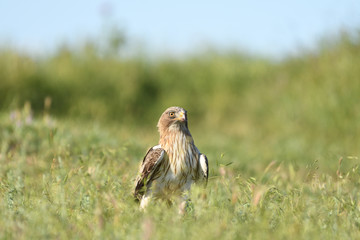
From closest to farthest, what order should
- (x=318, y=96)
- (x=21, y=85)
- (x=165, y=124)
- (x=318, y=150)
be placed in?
(x=165, y=124)
(x=318, y=150)
(x=318, y=96)
(x=21, y=85)

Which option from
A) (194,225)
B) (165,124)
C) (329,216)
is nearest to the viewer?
(194,225)

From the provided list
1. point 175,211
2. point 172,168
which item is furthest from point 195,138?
point 175,211

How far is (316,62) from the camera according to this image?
13625 mm

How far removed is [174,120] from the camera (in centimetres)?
511

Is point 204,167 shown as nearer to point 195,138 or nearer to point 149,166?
point 149,166

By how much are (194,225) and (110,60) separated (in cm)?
1290

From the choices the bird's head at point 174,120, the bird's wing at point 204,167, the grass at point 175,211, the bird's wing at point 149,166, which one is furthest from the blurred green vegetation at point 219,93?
the grass at point 175,211

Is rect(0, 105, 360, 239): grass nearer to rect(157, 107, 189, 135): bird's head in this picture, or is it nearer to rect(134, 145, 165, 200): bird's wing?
rect(134, 145, 165, 200): bird's wing

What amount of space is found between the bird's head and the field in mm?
595

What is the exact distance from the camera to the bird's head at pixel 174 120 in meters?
5.05

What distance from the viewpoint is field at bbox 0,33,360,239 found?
364cm

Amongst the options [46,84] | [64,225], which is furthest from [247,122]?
[64,225]

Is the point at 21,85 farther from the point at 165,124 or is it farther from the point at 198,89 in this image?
the point at 165,124

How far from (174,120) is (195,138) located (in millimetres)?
7287
